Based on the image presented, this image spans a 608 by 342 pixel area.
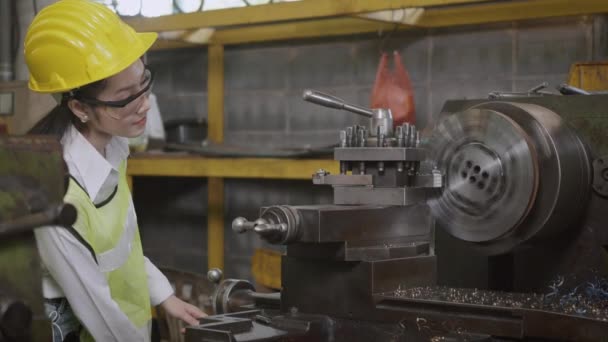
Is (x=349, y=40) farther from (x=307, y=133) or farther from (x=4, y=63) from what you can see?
(x=4, y=63)

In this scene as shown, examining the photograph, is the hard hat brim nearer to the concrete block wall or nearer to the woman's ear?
the woman's ear

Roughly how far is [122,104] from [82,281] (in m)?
0.34

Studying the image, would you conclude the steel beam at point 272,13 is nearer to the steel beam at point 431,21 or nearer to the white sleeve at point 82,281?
the steel beam at point 431,21

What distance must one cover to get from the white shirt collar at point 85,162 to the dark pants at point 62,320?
0.20 meters

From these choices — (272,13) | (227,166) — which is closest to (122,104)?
(272,13)

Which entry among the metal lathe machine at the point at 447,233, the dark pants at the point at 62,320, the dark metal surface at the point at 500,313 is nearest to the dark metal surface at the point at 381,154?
the metal lathe machine at the point at 447,233

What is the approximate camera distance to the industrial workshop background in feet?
8.18

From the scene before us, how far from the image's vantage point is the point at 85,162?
1564mm

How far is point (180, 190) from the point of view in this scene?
133 inches

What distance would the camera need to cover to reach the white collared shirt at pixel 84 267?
144 cm

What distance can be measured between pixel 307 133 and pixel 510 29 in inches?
31.6

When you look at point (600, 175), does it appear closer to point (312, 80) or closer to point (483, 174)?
point (483, 174)

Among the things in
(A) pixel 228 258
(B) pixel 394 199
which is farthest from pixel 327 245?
(A) pixel 228 258

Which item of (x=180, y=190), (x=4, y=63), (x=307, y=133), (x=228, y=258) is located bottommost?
(x=228, y=258)
